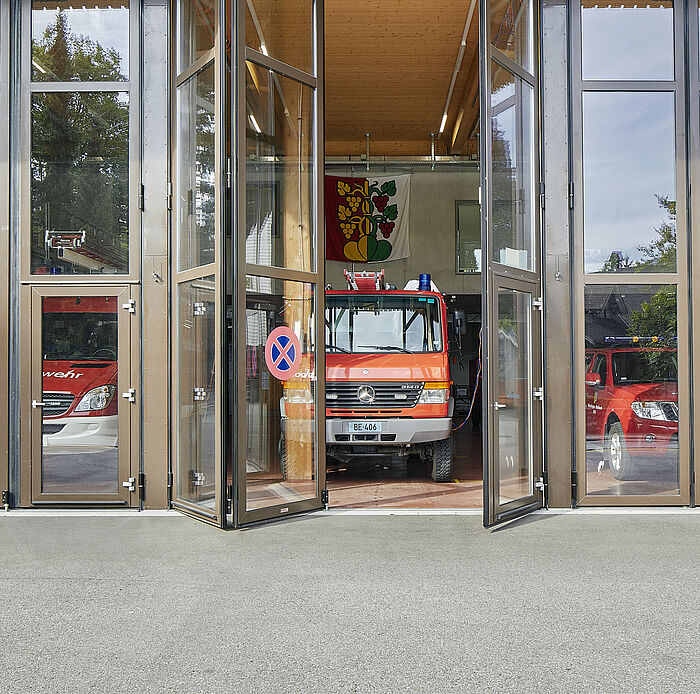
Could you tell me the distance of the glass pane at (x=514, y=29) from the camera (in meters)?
6.70

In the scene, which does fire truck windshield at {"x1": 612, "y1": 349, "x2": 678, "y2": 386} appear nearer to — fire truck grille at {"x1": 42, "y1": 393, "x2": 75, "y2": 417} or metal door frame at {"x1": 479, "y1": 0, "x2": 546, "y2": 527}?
metal door frame at {"x1": 479, "y1": 0, "x2": 546, "y2": 527}

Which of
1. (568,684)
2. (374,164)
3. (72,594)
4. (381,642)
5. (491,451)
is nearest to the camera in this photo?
(568,684)

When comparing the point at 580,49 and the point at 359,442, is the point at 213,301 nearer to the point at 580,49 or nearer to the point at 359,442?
the point at 359,442

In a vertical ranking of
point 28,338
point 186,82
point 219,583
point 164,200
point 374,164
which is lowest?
point 219,583

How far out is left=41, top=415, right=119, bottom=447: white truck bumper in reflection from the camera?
22.9 ft

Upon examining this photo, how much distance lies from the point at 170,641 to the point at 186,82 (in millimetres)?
5020

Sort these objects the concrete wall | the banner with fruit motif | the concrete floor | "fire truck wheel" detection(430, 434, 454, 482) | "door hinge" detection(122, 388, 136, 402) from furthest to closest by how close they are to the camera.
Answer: the concrete wall → the banner with fruit motif → "fire truck wheel" detection(430, 434, 454, 482) → "door hinge" detection(122, 388, 136, 402) → the concrete floor

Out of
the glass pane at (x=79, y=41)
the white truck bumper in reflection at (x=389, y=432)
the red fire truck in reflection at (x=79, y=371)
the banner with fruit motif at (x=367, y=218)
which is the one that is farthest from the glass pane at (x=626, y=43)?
the banner with fruit motif at (x=367, y=218)

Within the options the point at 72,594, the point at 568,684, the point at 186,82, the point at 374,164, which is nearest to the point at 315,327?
the point at 186,82

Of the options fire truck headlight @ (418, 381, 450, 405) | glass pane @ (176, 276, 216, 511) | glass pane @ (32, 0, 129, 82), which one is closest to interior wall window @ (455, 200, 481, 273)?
fire truck headlight @ (418, 381, 450, 405)

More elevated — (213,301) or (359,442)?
(213,301)

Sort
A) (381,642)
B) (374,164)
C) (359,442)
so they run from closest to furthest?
(381,642) < (359,442) < (374,164)

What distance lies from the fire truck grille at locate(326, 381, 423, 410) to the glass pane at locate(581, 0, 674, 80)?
3694mm

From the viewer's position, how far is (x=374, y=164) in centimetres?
1650
